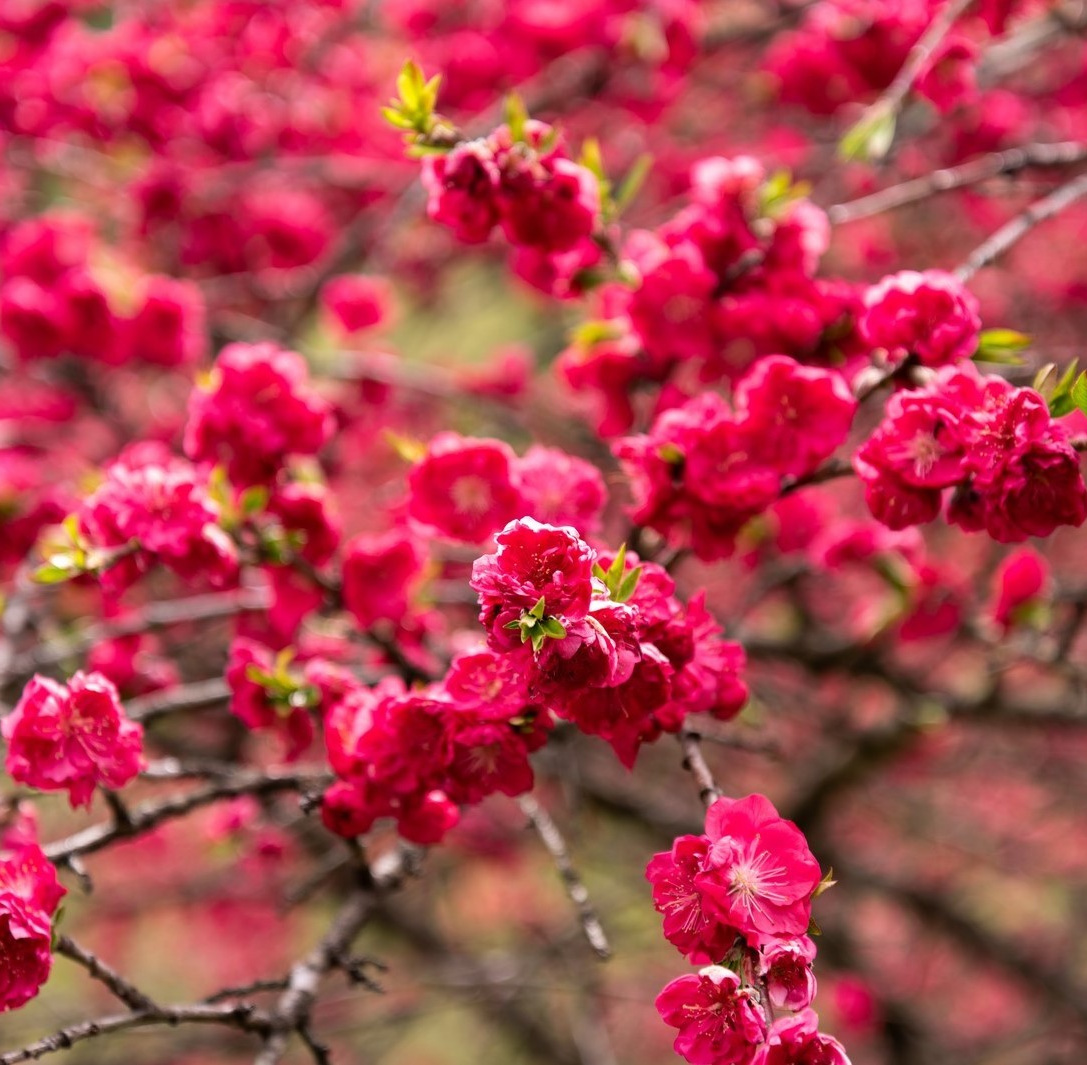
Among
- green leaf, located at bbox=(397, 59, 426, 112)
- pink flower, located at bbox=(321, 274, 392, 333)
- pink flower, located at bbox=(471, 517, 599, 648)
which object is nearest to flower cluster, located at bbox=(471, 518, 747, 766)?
pink flower, located at bbox=(471, 517, 599, 648)

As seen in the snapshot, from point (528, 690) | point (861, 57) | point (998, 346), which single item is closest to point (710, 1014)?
point (528, 690)

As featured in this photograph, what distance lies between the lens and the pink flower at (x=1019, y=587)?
2.08 metres

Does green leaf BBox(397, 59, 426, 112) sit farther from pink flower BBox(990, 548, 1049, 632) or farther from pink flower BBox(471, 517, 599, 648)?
pink flower BBox(990, 548, 1049, 632)

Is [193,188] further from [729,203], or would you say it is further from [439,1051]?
[439,1051]

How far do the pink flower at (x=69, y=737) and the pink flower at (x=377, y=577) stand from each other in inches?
17.7

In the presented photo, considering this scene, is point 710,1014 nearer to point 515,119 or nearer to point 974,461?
point 974,461

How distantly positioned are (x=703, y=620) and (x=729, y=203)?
0.76 meters

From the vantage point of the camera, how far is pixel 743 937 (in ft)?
3.41

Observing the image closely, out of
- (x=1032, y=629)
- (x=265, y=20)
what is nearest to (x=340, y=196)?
(x=265, y=20)

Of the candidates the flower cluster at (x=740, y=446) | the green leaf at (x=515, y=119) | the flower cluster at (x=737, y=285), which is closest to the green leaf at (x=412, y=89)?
the green leaf at (x=515, y=119)

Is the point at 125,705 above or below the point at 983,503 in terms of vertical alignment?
below

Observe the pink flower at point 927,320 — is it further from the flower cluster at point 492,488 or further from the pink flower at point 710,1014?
the pink flower at point 710,1014

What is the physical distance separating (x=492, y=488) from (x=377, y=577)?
1.00 feet

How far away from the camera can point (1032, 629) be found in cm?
219
